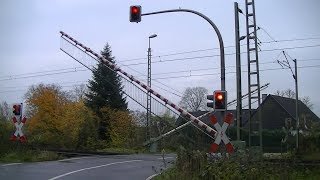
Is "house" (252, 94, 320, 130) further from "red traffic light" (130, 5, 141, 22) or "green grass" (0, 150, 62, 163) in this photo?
"red traffic light" (130, 5, 141, 22)

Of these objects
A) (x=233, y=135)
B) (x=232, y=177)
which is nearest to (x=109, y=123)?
(x=233, y=135)

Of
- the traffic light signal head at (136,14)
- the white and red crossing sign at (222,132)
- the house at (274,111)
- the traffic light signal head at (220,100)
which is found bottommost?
the white and red crossing sign at (222,132)

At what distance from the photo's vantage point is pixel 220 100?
15.5m

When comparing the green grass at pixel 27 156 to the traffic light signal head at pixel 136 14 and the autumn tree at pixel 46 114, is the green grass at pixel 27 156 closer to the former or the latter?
the traffic light signal head at pixel 136 14

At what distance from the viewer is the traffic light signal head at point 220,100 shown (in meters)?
15.4

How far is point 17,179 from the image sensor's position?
47.3 feet

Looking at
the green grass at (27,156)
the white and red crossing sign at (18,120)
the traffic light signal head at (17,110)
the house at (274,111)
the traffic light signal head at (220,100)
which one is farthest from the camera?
the house at (274,111)

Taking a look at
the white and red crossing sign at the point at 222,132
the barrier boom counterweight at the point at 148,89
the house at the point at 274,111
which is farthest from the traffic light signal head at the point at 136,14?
the house at the point at 274,111

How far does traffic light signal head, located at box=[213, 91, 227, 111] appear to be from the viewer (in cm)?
1543

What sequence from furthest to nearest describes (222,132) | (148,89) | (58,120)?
(58,120) < (148,89) < (222,132)

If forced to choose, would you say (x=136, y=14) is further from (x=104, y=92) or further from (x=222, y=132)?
(x=104, y=92)

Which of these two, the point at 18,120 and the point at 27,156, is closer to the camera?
the point at 27,156

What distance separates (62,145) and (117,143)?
607 cm

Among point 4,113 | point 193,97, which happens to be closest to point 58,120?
point 4,113
